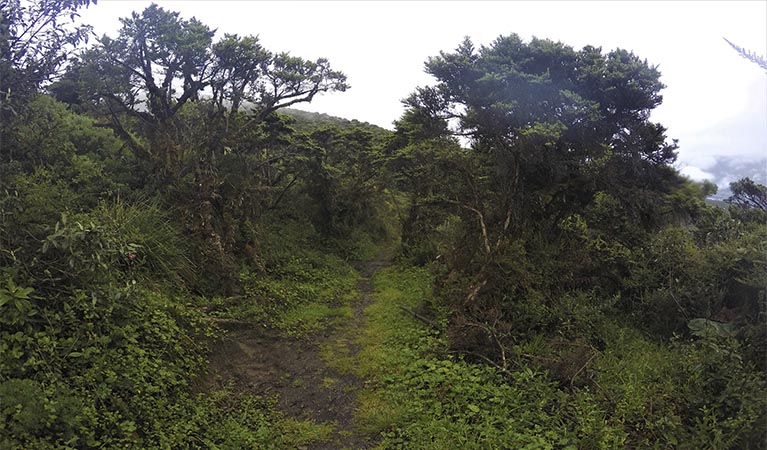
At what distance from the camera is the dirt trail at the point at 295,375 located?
5.35 m

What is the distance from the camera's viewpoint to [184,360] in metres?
5.41

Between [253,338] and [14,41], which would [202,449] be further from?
[14,41]

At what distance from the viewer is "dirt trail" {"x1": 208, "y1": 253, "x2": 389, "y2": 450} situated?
17.6 ft

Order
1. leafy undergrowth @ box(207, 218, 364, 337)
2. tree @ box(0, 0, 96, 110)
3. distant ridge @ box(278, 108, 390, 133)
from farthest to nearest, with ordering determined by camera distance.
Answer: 1. distant ridge @ box(278, 108, 390, 133)
2. leafy undergrowth @ box(207, 218, 364, 337)
3. tree @ box(0, 0, 96, 110)

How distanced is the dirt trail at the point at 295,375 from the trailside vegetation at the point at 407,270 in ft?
0.62

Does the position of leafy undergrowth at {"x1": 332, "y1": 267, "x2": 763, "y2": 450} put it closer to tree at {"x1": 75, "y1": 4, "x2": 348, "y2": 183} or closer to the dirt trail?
the dirt trail

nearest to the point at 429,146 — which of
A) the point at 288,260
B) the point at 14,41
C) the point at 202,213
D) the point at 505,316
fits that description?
the point at 505,316

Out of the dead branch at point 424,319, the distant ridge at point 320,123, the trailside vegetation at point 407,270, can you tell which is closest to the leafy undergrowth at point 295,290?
the trailside vegetation at point 407,270

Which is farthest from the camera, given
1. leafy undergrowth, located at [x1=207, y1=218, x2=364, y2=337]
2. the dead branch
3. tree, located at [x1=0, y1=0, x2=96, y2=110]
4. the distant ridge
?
the distant ridge

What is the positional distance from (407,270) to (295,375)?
7886mm

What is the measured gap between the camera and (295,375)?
649 cm

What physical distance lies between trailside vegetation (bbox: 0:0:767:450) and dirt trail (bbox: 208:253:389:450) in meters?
0.19

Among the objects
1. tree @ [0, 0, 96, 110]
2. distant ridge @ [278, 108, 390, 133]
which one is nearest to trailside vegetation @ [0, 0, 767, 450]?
tree @ [0, 0, 96, 110]

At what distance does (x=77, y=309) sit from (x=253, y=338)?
3388 mm
